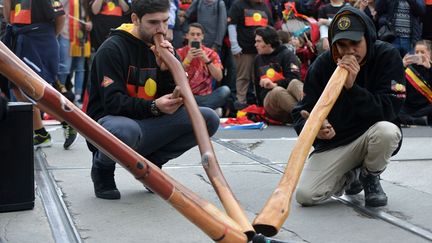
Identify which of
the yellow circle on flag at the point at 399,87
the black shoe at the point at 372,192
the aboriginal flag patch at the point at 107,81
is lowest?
the black shoe at the point at 372,192

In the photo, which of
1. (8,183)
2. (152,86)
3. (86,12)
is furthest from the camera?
(86,12)

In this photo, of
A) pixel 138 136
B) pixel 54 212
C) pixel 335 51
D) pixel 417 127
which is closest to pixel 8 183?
pixel 54 212

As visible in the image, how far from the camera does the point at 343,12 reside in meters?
4.54

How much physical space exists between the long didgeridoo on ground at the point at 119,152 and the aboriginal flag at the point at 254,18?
7.11 m

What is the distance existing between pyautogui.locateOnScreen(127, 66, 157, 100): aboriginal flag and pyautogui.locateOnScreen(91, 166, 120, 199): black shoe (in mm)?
509

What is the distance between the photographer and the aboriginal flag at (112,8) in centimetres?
955

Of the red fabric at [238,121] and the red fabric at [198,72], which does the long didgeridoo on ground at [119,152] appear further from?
the red fabric at [238,121]

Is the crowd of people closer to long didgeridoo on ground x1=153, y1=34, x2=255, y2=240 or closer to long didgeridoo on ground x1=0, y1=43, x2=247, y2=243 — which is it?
long didgeridoo on ground x1=153, y1=34, x2=255, y2=240

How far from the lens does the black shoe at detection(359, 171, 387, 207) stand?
181 inches

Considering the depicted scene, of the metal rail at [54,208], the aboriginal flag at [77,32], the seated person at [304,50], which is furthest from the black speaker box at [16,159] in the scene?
the seated person at [304,50]

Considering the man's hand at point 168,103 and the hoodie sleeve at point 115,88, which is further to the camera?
the hoodie sleeve at point 115,88

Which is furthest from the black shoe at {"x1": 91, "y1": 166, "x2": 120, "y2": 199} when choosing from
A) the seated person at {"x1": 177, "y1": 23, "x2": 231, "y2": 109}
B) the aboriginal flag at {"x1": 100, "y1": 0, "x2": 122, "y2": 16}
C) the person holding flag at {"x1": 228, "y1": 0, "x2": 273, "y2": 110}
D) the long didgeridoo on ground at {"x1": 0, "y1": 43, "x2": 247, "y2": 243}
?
the person holding flag at {"x1": 228, "y1": 0, "x2": 273, "y2": 110}

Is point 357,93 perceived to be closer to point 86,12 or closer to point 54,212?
point 54,212

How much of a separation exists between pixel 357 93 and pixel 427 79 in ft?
16.1
